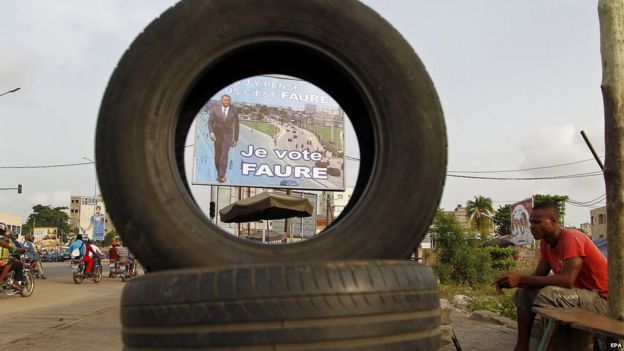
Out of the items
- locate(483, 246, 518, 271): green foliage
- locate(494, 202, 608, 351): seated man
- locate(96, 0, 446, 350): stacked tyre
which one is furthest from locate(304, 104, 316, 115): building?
locate(483, 246, 518, 271): green foliage

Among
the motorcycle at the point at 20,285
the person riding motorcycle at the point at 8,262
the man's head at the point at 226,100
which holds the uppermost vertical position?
the man's head at the point at 226,100

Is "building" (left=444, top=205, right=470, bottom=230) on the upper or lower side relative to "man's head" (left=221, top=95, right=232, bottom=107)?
lower

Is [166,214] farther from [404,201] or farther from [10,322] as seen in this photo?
[10,322]

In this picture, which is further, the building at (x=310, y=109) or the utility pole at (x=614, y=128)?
the building at (x=310, y=109)

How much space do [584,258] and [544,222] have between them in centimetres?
38

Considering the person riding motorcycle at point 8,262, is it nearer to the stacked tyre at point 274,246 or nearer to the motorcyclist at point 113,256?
the motorcyclist at point 113,256

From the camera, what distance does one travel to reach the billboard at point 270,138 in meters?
13.7

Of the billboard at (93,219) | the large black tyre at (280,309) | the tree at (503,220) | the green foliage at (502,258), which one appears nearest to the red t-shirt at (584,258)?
the large black tyre at (280,309)

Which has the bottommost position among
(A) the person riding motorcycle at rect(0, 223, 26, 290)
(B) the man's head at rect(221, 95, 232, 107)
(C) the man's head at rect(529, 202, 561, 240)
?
(A) the person riding motorcycle at rect(0, 223, 26, 290)

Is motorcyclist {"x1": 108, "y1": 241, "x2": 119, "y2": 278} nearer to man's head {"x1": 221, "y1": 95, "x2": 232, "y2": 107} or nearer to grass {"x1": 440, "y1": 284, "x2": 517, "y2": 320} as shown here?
man's head {"x1": 221, "y1": 95, "x2": 232, "y2": 107}

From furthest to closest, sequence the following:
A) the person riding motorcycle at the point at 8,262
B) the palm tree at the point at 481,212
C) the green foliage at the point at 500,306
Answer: the palm tree at the point at 481,212
the person riding motorcycle at the point at 8,262
the green foliage at the point at 500,306

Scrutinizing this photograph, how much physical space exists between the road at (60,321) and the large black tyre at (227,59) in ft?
14.2

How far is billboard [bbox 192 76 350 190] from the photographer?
540 inches

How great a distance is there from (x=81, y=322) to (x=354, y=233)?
709cm
